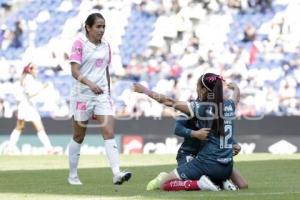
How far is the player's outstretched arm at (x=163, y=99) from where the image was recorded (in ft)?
29.0

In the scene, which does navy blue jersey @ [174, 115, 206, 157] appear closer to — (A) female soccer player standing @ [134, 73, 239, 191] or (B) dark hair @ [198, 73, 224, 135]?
(A) female soccer player standing @ [134, 73, 239, 191]

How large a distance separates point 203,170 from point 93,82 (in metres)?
1.91

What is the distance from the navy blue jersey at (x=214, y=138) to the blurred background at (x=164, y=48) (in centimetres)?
1151

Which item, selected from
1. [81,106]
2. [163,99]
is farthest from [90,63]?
[163,99]

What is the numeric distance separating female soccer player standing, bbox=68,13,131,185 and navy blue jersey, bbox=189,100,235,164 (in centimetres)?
150

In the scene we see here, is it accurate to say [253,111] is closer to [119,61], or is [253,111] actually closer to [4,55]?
[119,61]

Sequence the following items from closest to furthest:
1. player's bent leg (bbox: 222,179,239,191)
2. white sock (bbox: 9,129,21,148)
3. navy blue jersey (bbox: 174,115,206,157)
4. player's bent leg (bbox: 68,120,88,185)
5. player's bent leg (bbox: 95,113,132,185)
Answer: navy blue jersey (bbox: 174,115,206,157), player's bent leg (bbox: 222,179,239,191), player's bent leg (bbox: 95,113,132,185), player's bent leg (bbox: 68,120,88,185), white sock (bbox: 9,129,21,148)

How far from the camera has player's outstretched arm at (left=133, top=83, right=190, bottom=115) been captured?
8852 mm

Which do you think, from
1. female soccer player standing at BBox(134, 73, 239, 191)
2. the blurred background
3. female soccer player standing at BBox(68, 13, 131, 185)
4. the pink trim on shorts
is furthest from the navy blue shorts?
the blurred background

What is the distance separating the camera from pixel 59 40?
24484 mm

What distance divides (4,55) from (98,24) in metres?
13.7

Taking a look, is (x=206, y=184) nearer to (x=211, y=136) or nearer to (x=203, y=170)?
(x=203, y=170)

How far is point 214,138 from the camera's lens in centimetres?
981

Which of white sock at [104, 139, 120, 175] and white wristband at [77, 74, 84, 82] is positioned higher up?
white wristband at [77, 74, 84, 82]
